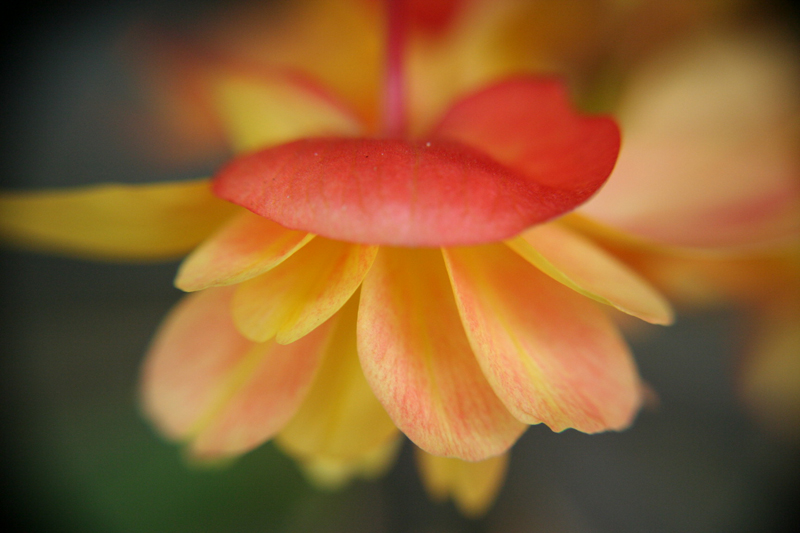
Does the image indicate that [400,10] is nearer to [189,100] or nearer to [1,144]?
[189,100]

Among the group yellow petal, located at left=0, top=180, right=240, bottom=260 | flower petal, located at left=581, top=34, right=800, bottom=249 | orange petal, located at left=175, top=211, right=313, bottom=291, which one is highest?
yellow petal, located at left=0, top=180, right=240, bottom=260

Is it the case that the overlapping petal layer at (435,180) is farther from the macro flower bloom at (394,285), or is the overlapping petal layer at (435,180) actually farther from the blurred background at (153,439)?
the blurred background at (153,439)

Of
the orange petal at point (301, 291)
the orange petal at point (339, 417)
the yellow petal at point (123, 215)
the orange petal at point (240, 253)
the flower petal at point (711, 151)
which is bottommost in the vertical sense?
the orange petal at point (339, 417)

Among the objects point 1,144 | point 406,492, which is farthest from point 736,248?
point 1,144

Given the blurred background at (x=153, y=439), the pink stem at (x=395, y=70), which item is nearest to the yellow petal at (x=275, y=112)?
the pink stem at (x=395, y=70)

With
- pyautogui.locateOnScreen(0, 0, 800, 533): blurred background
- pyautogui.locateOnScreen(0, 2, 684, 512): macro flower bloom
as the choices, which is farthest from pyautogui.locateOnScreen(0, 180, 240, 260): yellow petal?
pyautogui.locateOnScreen(0, 0, 800, 533): blurred background

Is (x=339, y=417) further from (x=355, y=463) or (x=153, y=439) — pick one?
(x=153, y=439)

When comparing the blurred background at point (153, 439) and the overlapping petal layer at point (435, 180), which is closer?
the overlapping petal layer at point (435, 180)

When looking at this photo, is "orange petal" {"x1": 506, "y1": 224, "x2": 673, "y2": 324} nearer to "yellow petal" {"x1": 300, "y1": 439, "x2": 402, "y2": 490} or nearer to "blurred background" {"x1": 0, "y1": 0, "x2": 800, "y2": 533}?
"yellow petal" {"x1": 300, "y1": 439, "x2": 402, "y2": 490}
